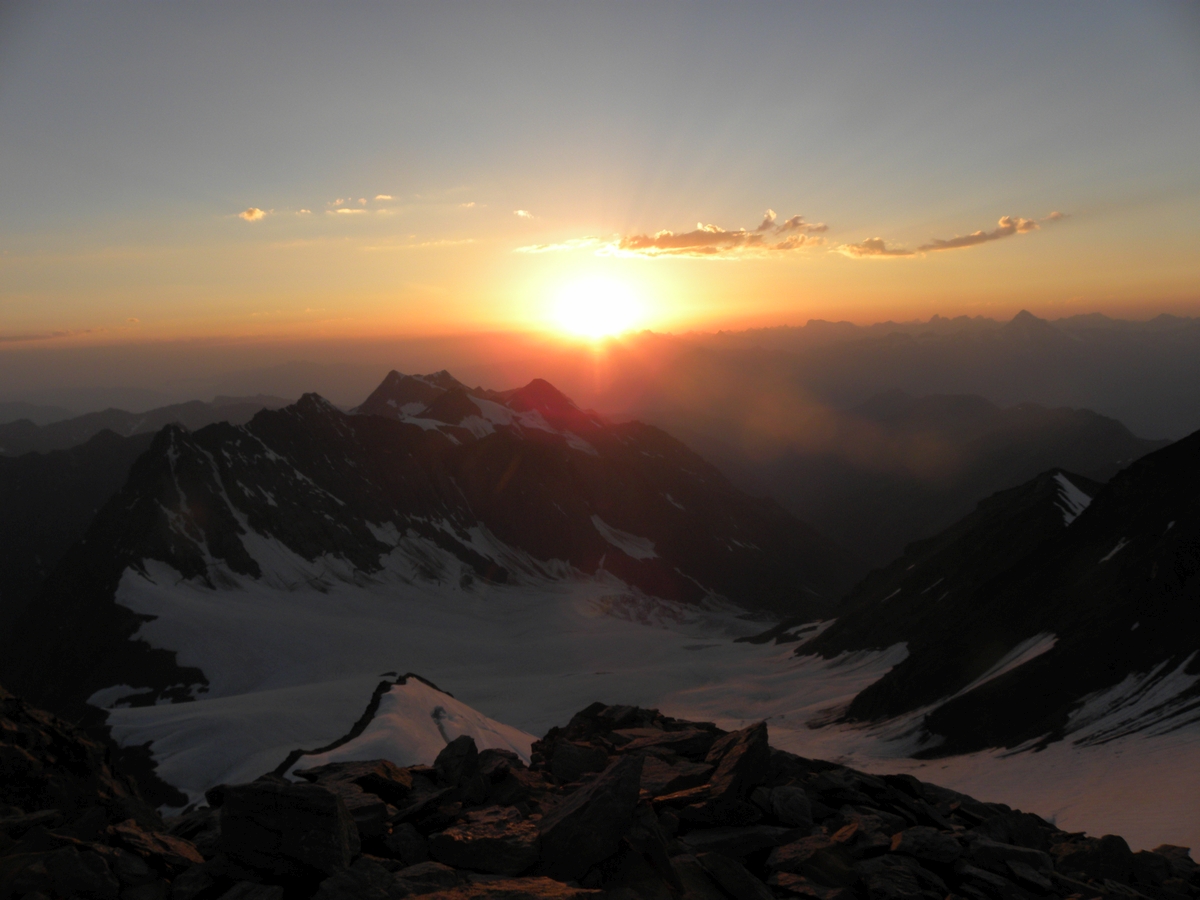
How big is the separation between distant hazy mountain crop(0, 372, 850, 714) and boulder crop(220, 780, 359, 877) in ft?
306

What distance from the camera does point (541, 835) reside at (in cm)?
1117

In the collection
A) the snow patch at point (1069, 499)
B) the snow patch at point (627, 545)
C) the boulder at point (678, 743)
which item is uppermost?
Answer: the boulder at point (678, 743)

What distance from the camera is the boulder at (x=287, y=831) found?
1028cm

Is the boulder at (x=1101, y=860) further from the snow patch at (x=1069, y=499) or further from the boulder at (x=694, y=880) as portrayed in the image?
the snow patch at (x=1069, y=499)

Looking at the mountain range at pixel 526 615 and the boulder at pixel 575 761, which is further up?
the boulder at pixel 575 761

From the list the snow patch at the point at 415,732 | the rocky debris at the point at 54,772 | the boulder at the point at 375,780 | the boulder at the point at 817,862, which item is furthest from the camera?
the snow patch at the point at 415,732

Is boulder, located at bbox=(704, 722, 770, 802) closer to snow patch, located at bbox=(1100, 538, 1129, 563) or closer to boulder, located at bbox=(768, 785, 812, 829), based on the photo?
boulder, located at bbox=(768, 785, 812, 829)

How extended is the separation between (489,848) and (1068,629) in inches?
2159

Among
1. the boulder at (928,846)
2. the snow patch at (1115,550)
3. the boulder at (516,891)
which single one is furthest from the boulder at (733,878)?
the snow patch at (1115,550)

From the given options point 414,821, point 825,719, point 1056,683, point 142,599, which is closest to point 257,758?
point 414,821

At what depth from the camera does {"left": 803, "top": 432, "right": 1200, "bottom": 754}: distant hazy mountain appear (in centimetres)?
4084

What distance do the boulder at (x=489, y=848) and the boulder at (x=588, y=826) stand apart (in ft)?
0.97

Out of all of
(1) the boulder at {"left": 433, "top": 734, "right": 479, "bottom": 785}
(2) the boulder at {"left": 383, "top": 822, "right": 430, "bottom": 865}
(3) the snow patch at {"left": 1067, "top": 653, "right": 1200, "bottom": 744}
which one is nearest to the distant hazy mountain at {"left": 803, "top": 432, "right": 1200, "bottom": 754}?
→ (3) the snow patch at {"left": 1067, "top": 653, "right": 1200, "bottom": 744}

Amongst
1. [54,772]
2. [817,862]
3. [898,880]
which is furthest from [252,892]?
[898,880]
